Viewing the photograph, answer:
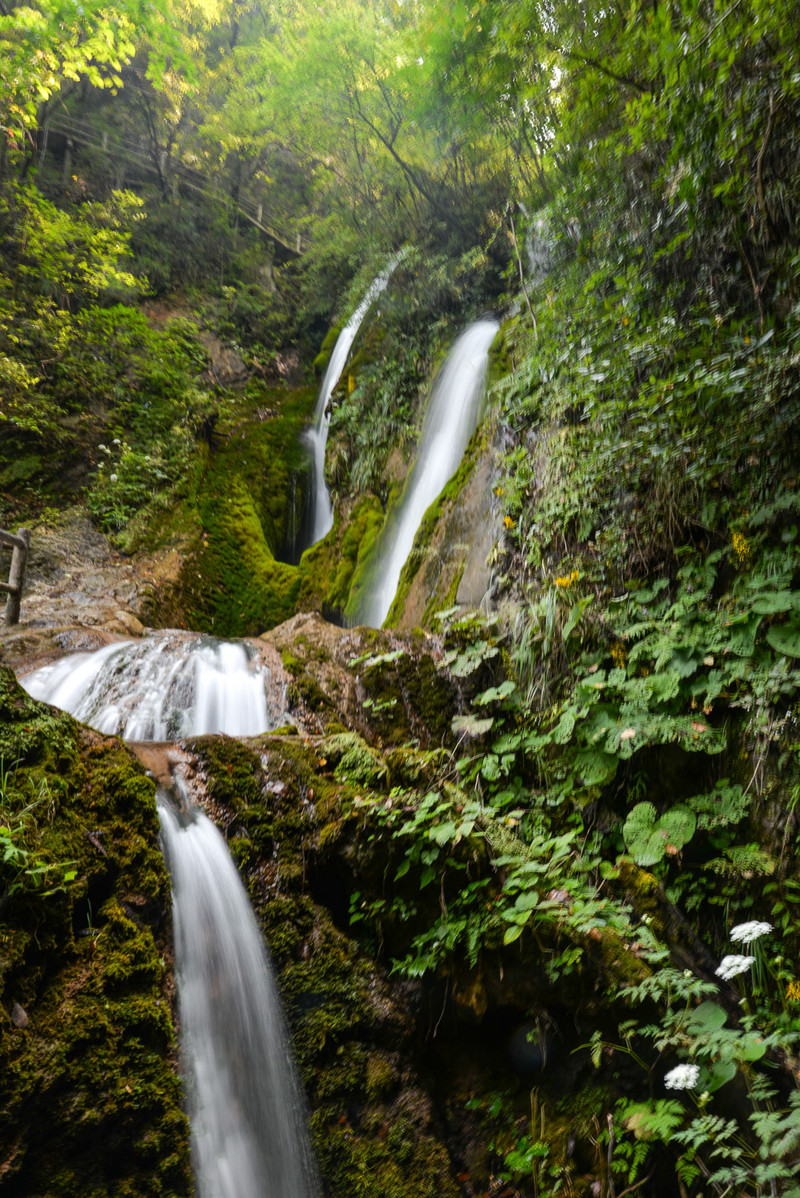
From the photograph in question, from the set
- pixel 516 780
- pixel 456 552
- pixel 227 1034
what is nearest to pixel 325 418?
pixel 456 552

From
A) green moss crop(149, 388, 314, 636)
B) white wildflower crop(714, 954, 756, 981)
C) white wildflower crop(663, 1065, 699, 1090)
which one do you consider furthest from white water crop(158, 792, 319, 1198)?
green moss crop(149, 388, 314, 636)

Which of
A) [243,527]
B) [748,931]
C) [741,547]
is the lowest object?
[748,931]

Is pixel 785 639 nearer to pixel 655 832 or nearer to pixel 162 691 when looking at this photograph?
pixel 655 832

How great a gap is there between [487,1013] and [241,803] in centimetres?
157

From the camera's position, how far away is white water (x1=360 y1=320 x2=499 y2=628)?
7367 mm

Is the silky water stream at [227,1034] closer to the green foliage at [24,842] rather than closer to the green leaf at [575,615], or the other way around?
the green foliage at [24,842]

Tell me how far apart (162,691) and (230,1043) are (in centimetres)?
313

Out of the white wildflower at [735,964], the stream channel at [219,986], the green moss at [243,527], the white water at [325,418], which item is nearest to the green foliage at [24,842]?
the stream channel at [219,986]

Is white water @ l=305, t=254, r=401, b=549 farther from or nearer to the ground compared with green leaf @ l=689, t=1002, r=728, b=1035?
farther from the ground

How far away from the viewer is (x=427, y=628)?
563 centimetres

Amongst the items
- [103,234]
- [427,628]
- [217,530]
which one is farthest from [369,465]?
[103,234]

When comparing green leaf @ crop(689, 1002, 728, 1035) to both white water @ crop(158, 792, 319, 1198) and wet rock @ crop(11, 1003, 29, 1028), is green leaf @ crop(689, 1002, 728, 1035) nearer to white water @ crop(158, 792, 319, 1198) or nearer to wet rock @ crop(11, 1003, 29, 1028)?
white water @ crop(158, 792, 319, 1198)

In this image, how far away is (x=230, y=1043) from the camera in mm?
2283

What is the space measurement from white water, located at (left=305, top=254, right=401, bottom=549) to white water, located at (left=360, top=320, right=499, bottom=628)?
2.47 metres
